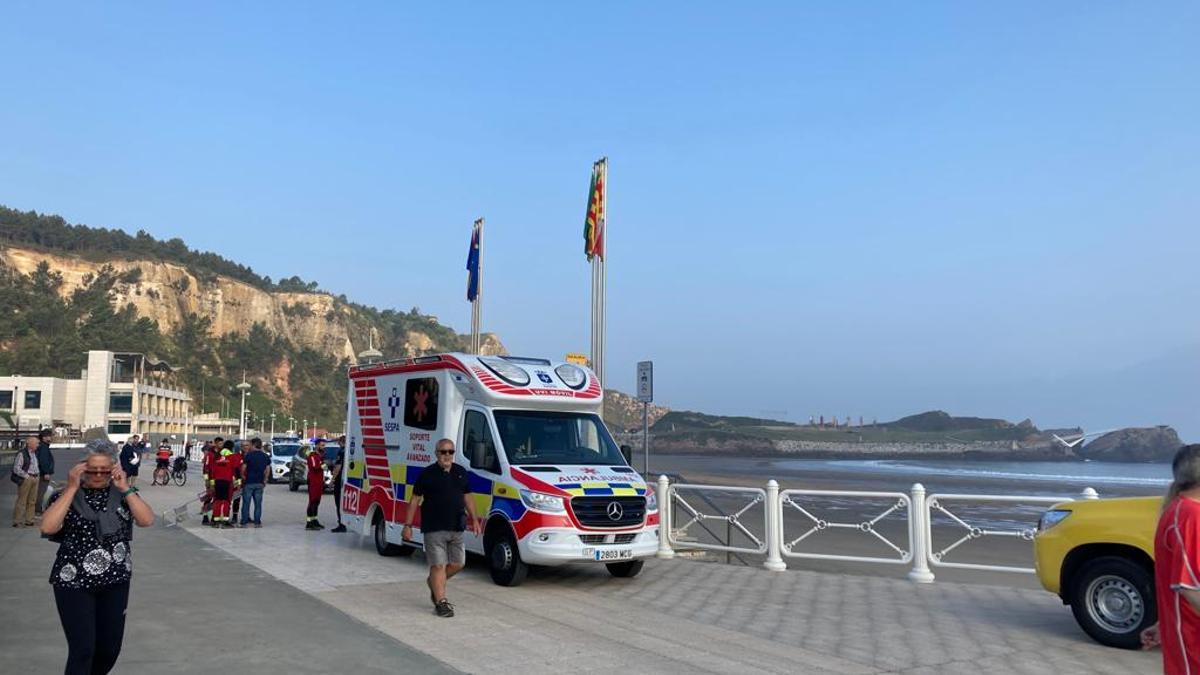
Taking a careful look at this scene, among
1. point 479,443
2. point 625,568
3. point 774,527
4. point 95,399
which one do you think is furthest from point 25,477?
point 95,399

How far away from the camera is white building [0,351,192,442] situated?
90688 mm

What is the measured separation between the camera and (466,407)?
1207 centimetres

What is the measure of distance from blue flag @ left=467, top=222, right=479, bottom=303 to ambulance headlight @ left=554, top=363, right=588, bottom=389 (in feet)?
44.8

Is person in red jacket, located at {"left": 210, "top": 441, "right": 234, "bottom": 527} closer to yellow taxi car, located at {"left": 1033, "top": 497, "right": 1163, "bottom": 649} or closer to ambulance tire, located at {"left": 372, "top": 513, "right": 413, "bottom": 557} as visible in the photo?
ambulance tire, located at {"left": 372, "top": 513, "right": 413, "bottom": 557}

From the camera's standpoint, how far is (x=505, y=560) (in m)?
10.8

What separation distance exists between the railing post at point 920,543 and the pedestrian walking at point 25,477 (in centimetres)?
1509

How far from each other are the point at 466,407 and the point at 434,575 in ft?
11.4

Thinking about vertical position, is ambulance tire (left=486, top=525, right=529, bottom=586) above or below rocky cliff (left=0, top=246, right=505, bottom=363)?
below

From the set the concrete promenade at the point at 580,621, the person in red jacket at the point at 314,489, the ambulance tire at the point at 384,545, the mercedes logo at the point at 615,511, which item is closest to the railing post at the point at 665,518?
the concrete promenade at the point at 580,621

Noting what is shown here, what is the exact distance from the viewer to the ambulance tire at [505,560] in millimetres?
10664

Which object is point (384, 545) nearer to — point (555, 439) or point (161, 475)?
point (555, 439)

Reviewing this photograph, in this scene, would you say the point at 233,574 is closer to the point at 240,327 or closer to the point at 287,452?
the point at 287,452

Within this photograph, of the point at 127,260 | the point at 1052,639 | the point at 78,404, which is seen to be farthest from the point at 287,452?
the point at 127,260

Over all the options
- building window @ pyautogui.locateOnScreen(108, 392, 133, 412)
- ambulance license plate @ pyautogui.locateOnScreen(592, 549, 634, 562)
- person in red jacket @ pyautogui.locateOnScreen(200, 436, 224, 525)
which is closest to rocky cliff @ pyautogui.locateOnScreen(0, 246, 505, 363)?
building window @ pyautogui.locateOnScreen(108, 392, 133, 412)
